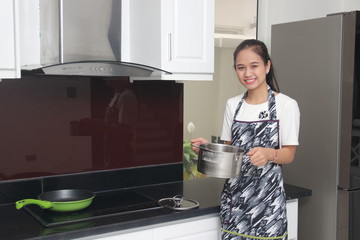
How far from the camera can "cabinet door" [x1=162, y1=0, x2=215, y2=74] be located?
7.03 feet

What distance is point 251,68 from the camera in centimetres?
199

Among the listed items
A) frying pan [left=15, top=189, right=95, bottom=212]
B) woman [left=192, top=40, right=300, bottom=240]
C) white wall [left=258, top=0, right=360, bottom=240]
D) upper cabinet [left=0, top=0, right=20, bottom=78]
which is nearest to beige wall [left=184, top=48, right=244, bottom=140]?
white wall [left=258, top=0, right=360, bottom=240]

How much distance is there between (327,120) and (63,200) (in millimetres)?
1446

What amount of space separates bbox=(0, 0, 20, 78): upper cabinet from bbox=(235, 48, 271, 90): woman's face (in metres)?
0.93

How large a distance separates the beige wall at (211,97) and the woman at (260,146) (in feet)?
2.48

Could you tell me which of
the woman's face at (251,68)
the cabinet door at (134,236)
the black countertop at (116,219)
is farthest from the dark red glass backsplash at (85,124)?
the woman's face at (251,68)

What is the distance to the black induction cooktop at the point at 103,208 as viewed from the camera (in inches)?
74.4

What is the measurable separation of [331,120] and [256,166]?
698 mm

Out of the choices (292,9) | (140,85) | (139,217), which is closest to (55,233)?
(139,217)

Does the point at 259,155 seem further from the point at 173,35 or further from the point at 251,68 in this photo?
the point at 173,35

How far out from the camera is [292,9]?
307cm

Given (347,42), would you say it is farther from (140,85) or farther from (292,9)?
(140,85)

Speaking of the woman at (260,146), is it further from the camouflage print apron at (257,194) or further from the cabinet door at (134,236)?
the cabinet door at (134,236)

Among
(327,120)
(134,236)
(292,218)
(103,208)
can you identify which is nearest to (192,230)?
(134,236)
